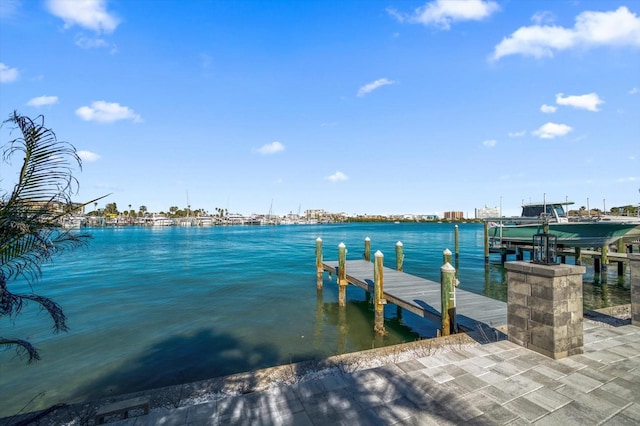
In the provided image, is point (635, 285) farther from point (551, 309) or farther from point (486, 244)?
point (486, 244)

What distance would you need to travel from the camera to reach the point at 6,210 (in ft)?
11.0

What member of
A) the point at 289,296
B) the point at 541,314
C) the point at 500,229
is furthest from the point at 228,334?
the point at 500,229

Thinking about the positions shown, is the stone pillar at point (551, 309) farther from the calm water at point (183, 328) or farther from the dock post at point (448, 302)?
the calm water at point (183, 328)

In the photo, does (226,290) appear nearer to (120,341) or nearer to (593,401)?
(120,341)

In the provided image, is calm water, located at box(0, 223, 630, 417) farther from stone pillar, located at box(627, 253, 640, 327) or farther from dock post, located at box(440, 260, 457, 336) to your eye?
stone pillar, located at box(627, 253, 640, 327)

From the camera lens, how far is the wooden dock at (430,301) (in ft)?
26.8

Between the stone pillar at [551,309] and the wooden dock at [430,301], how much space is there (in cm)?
241

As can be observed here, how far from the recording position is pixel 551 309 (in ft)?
15.9

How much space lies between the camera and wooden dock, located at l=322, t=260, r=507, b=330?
322 inches

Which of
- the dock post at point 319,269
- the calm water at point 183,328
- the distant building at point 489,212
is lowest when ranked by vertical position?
the calm water at point 183,328

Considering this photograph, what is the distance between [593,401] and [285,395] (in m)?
3.80

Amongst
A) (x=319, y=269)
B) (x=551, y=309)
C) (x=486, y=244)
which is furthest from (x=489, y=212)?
(x=551, y=309)

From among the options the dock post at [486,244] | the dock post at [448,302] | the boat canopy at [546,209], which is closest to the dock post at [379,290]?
the dock post at [448,302]

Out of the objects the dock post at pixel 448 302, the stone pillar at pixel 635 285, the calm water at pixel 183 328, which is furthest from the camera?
the calm water at pixel 183 328
